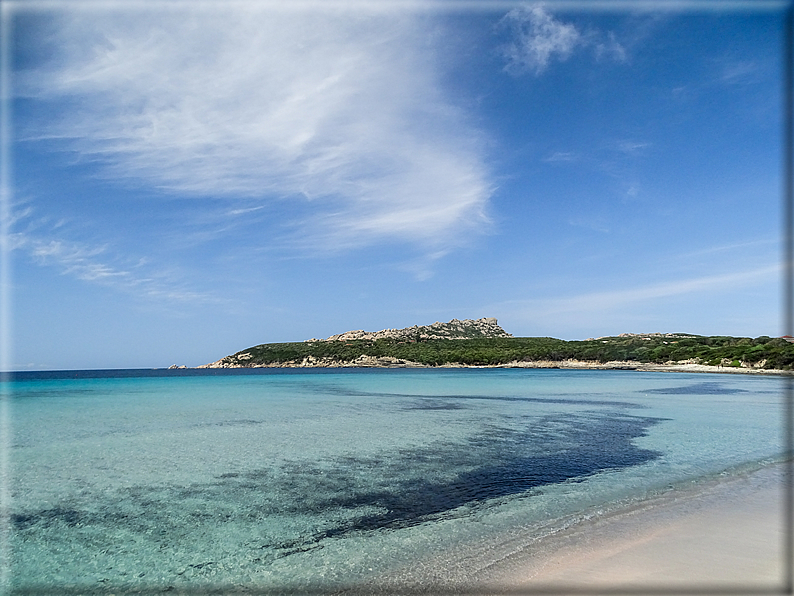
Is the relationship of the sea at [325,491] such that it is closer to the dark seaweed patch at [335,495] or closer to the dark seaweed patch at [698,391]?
the dark seaweed patch at [335,495]

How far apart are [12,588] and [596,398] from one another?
96.7ft

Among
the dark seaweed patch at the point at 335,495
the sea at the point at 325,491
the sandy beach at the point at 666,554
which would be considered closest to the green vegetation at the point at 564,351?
the sea at the point at 325,491

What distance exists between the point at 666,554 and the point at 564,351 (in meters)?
90.4

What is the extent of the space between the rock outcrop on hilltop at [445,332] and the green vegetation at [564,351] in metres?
26.6

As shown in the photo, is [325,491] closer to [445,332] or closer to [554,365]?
[554,365]

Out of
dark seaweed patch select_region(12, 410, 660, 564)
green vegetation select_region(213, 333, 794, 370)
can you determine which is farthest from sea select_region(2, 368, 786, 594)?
green vegetation select_region(213, 333, 794, 370)

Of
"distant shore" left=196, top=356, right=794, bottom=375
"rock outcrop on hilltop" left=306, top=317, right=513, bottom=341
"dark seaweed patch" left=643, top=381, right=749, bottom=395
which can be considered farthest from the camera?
"rock outcrop on hilltop" left=306, top=317, right=513, bottom=341

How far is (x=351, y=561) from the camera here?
601 cm

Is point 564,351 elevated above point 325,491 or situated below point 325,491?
below

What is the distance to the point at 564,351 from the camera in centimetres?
9081

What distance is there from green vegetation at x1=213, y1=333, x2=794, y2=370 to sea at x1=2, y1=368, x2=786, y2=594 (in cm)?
5040

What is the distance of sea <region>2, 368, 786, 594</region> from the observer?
5.92 m

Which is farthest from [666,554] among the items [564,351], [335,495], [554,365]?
[564,351]

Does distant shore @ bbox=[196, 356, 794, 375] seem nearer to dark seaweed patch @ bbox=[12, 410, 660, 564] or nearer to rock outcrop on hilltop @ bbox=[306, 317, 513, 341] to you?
rock outcrop on hilltop @ bbox=[306, 317, 513, 341]
